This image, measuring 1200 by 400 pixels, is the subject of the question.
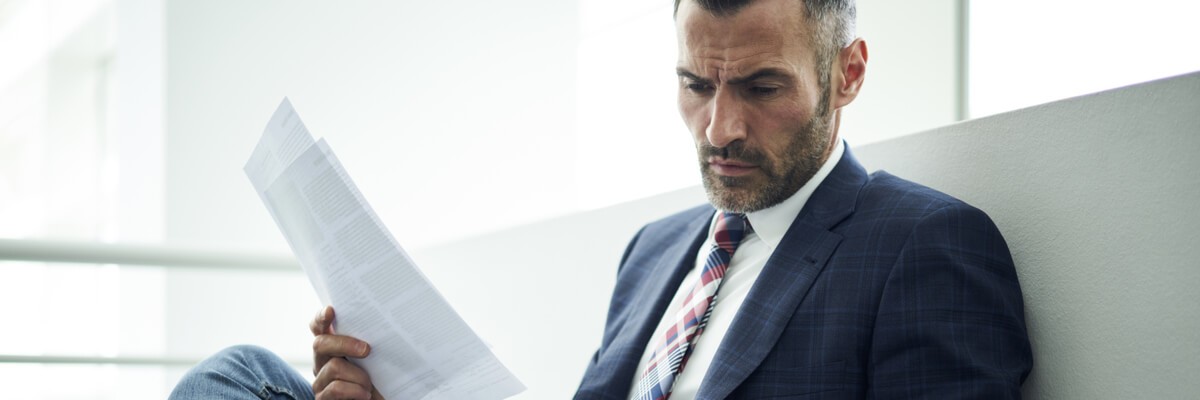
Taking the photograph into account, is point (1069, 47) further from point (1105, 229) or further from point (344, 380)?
point (344, 380)

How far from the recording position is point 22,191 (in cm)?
538

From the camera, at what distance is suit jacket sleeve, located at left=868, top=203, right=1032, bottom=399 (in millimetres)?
977

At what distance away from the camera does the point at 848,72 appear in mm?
1300

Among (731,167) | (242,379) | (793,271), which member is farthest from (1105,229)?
(242,379)

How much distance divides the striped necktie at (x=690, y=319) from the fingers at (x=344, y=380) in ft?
1.18

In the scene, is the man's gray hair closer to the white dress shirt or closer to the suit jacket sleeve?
the white dress shirt

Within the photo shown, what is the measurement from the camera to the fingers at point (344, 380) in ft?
4.26

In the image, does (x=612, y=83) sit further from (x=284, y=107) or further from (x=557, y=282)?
(x=284, y=107)

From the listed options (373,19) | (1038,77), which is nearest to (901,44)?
(1038,77)

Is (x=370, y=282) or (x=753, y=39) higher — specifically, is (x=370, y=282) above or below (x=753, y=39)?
below

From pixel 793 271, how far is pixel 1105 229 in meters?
0.33

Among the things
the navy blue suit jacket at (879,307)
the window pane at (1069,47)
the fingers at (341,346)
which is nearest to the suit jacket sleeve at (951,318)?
the navy blue suit jacket at (879,307)

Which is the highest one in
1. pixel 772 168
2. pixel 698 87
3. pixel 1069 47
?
pixel 1069 47

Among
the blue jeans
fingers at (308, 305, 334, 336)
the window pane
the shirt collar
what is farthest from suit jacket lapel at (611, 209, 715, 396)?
the window pane
